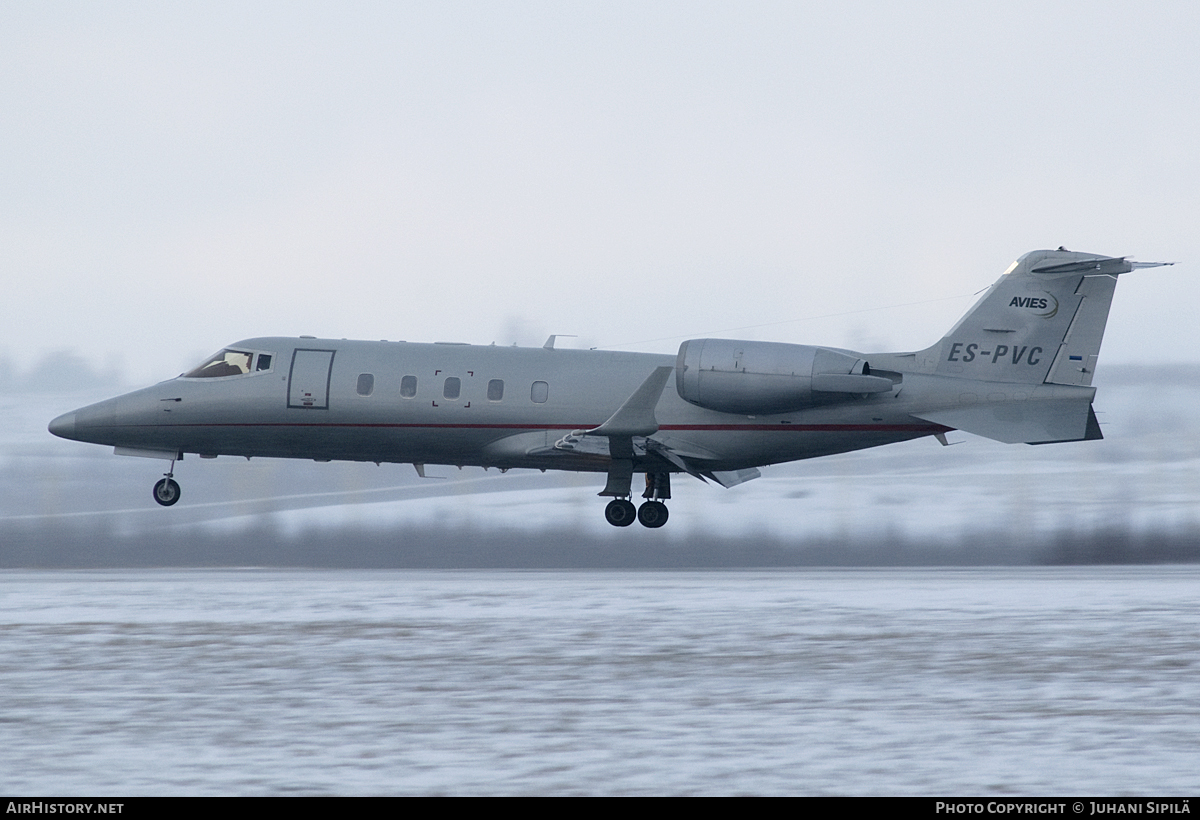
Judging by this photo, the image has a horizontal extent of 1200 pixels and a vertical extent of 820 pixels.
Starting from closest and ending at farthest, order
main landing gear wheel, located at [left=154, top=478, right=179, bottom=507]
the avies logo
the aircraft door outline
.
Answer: the avies logo, the aircraft door outline, main landing gear wheel, located at [left=154, top=478, right=179, bottom=507]

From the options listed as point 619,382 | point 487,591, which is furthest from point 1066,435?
point 487,591

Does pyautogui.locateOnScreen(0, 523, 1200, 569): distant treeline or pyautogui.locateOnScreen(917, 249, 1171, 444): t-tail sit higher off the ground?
pyautogui.locateOnScreen(917, 249, 1171, 444): t-tail

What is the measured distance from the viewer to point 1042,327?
2253cm

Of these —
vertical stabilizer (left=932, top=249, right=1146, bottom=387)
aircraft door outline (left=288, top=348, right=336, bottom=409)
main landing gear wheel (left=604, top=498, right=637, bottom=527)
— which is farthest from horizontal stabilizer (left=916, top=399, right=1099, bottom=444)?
aircraft door outline (left=288, top=348, right=336, bottom=409)

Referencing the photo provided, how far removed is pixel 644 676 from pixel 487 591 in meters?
5.56

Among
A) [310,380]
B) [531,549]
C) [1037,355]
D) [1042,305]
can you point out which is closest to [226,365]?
[310,380]

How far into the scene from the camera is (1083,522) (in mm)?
28484

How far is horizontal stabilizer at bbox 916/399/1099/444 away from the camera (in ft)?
72.4

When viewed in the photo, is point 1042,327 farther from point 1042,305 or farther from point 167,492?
point 167,492

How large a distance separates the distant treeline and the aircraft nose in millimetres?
1980

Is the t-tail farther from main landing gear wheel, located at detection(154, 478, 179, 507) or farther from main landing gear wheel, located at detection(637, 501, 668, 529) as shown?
main landing gear wheel, located at detection(154, 478, 179, 507)

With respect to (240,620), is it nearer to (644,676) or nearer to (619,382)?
(644,676)

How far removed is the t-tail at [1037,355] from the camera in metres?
22.2

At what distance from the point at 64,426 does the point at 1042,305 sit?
18456mm
